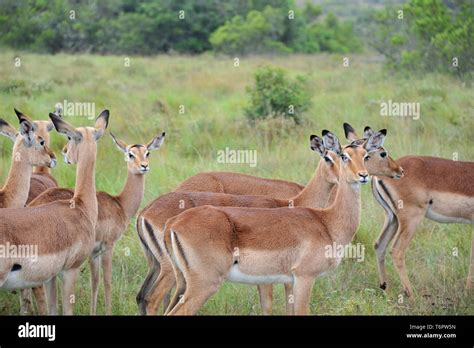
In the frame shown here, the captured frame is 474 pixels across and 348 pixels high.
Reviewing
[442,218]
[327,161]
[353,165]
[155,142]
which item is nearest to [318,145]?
[327,161]

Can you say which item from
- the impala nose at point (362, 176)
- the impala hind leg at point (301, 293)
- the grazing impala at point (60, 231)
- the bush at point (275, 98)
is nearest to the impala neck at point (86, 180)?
the grazing impala at point (60, 231)

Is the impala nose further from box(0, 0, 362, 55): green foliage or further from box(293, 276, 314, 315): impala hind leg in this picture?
box(0, 0, 362, 55): green foliage

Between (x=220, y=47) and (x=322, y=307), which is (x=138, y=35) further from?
(x=322, y=307)

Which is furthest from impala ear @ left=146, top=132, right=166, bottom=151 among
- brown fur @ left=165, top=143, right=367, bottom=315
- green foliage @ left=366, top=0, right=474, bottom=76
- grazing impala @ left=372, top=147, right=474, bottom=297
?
green foliage @ left=366, top=0, right=474, bottom=76

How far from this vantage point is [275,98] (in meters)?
14.6

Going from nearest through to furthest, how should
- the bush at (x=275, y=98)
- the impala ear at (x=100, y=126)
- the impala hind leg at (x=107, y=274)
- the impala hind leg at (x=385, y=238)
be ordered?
the impala ear at (x=100, y=126) < the impala hind leg at (x=107, y=274) < the impala hind leg at (x=385, y=238) < the bush at (x=275, y=98)

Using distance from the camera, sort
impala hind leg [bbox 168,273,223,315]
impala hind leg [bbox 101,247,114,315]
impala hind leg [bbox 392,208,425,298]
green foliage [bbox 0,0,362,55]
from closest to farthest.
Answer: impala hind leg [bbox 168,273,223,315] < impala hind leg [bbox 101,247,114,315] < impala hind leg [bbox 392,208,425,298] < green foliage [bbox 0,0,362,55]

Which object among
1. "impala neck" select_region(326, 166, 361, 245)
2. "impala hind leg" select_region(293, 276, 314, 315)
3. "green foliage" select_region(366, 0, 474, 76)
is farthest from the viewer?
"green foliage" select_region(366, 0, 474, 76)

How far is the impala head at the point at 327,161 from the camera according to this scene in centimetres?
788

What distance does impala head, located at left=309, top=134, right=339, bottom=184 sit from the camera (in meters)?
7.88

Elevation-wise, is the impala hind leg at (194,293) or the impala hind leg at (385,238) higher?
the impala hind leg at (385,238)

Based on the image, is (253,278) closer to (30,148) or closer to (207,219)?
(207,219)

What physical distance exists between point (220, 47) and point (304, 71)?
538 cm

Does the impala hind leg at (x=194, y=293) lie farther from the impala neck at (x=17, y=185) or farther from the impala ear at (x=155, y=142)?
the impala ear at (x=155, y=142)
